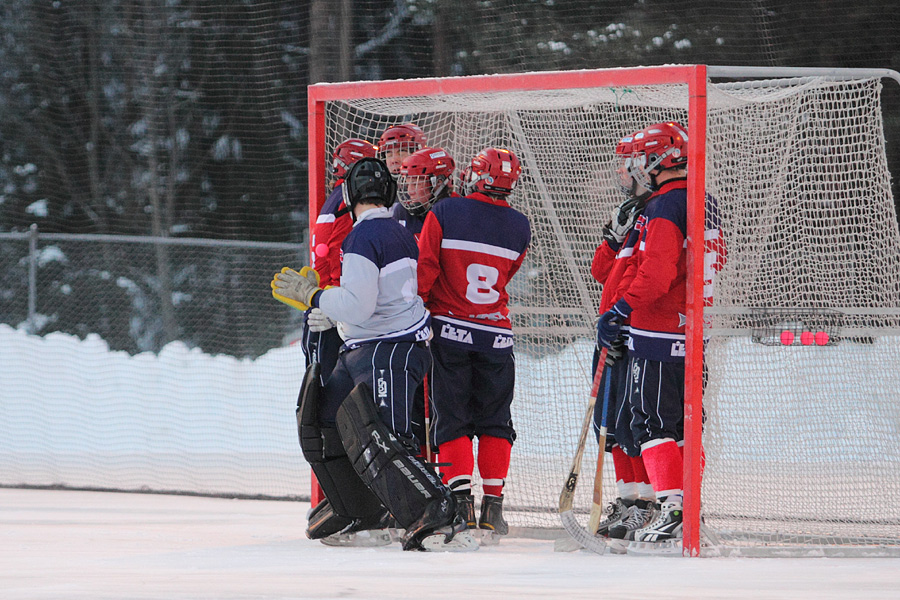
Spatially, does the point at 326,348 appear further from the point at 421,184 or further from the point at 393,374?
the point at 421,184

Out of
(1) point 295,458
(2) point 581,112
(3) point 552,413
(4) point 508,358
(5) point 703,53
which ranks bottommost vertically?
(1) point 295,458

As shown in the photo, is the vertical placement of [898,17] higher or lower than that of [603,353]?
higher

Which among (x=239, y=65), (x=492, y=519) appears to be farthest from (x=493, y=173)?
(x=239, y=65)

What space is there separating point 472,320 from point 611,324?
572 millimetres

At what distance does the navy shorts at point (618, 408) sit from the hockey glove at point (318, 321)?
1.07 metres

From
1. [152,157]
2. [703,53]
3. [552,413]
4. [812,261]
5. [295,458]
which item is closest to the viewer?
[812,261]

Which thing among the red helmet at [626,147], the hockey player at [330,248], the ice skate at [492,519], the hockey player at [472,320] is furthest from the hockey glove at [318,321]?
the red helmet at [626,147]

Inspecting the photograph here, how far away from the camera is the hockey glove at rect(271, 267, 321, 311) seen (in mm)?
4340

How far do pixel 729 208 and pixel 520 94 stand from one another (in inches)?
44.8

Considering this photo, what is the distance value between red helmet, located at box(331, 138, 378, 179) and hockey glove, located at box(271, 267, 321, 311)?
73 centimetres

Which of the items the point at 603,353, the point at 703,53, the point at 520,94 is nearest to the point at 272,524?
the point at 603,353

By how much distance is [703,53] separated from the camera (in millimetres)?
11930

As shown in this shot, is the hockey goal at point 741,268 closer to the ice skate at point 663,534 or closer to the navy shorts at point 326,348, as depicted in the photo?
the ice skate at point 663,534

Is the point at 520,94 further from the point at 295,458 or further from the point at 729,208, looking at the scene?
the point at 295,458
